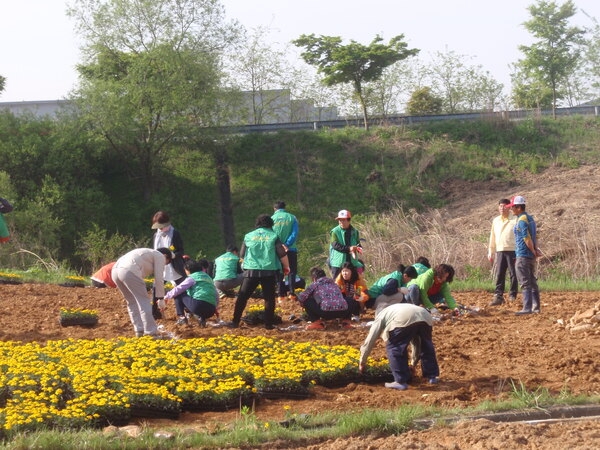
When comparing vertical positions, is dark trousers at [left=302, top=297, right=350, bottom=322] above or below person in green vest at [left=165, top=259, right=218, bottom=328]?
below

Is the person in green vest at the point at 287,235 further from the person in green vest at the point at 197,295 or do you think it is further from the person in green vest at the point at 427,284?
the person in green vest at the point at 427,284

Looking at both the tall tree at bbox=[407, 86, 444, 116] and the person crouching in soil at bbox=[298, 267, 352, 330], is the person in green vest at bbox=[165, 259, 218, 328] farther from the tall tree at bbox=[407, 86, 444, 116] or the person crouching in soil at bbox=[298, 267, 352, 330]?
the tall tree at bbox=[407, 86, 444, 116]

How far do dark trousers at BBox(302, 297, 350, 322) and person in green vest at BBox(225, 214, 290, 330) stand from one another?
0.58 m

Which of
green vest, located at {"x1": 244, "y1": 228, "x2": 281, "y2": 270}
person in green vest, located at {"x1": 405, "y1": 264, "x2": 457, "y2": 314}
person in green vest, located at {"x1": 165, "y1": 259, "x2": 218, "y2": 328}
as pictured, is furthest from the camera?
person in green vest, located at {"x1": 405, "y1": 264, "x2": 457, "y2": 314}

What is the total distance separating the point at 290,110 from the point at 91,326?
34.6 m

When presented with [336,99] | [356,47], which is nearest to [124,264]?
[356,47]

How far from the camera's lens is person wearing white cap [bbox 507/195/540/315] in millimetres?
13992

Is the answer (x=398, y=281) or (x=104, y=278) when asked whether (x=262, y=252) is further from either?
(x=104, y=278)

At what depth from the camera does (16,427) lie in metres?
7.51

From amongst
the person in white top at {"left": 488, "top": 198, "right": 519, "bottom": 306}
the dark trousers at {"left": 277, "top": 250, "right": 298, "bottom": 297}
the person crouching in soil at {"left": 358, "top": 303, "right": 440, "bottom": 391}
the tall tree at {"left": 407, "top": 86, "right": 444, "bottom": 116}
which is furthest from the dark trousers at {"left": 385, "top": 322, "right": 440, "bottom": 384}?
the tall tree at {"left": 407, "top": 86, "right": 444, "bottom": 116}

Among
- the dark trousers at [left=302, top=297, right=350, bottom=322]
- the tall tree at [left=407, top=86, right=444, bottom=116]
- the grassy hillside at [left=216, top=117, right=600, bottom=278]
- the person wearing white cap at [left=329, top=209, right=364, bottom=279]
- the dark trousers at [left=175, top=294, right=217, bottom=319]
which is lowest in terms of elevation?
the dark trousers at [left=302, top=297, right=350, bottom=322]

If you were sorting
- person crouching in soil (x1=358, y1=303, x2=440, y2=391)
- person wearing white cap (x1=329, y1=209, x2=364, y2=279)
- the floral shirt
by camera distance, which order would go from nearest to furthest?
1. person crouching in soil (x1=358, y1=303, x2=440, y2=391)
2. the floral shirt
3. person wearing white cap (x1=329, y1=209, x2=364, y2=279)

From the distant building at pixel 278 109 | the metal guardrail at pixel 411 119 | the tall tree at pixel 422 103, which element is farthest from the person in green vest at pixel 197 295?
the tall tree at pixel 422 103

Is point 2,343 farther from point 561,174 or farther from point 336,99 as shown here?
point 336,99
